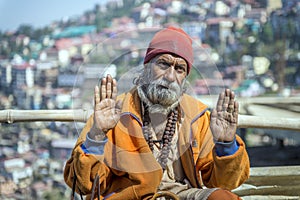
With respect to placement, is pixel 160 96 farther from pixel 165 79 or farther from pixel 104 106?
→ pixel 104 106

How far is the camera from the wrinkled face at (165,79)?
156cm

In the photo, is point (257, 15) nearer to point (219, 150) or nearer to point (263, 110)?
point (263, 110)

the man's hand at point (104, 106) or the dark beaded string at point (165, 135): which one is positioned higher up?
the man's hand at point (104, 106)

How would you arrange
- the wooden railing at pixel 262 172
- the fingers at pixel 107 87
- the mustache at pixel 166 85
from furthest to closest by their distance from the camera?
the wooden railing at pixel 262 172, the mustache at pixel 166 85, the fingers at pixel 107 87

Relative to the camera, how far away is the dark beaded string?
164cm

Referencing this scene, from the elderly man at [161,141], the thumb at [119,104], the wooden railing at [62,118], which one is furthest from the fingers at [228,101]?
the wooden railing at [62,118]

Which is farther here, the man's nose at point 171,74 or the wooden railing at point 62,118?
the wooden railing at point 62,118

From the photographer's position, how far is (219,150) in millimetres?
1589

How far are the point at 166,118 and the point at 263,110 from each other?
6.06 meters

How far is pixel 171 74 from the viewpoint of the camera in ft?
5.14

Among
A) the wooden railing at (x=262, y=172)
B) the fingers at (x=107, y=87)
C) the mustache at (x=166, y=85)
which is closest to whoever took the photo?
the fingers at (x=107, y=87)

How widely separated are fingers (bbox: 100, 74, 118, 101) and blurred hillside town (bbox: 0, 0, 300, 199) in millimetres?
76

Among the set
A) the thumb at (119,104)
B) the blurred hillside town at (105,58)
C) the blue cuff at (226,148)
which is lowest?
the blurred hillside town at (105,58)

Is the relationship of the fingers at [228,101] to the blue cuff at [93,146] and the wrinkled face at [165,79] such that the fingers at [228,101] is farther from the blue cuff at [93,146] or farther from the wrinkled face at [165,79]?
the blue cuff at [93,146]
